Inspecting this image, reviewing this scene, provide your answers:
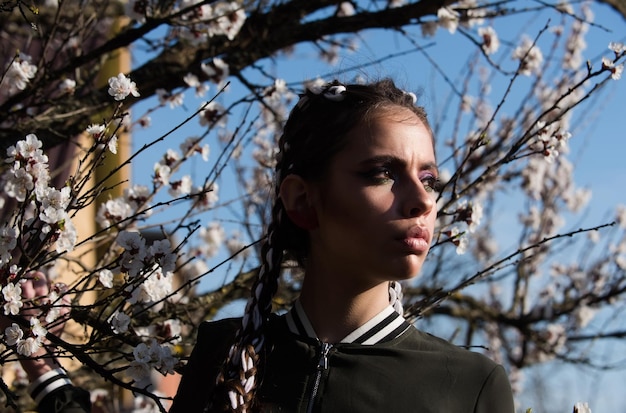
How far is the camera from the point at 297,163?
2217 millimetres

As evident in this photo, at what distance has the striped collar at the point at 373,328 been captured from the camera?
2.07 meters

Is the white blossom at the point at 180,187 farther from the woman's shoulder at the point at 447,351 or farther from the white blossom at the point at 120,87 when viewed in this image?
the woman's shoulder at the point at 447,351

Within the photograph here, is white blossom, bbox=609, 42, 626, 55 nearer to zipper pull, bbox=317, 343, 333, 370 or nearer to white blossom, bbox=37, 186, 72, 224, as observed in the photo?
zipper pull, bbox=317, 343, 333, 370

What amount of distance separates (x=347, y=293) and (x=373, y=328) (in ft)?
0.33

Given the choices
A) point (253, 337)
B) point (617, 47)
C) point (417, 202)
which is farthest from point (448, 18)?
point (253, 337)

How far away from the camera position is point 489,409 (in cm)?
193

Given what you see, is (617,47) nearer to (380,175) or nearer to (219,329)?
(380,175)

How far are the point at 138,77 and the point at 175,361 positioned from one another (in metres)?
1.55

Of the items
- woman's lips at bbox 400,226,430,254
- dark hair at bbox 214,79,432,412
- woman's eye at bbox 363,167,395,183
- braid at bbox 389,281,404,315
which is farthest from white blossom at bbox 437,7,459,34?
woman's lips at bbox 400,226,430,254

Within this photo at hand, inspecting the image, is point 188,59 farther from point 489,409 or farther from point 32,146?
point 489,409

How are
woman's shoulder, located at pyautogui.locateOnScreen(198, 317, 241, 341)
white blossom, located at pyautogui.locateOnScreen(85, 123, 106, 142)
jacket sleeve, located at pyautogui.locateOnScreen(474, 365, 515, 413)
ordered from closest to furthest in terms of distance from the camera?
jacket sleeve, located at pyautogui.locateOnScreen(474, 365, 515, 413), woman's shoulder, located at pyautogui.locateOnScreen(198, 317, 241, 341), white blossom, located at pyautogui.locateOnScreen(85, 123, 106, 142)

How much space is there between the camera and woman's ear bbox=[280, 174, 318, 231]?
2.17 meters

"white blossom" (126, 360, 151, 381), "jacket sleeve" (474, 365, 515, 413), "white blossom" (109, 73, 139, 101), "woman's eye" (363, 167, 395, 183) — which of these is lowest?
"jacket sleeve" (474, 365, 515, 413)

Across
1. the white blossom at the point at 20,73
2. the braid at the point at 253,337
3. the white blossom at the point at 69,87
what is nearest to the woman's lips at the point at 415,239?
the braid at the point at 253,337
